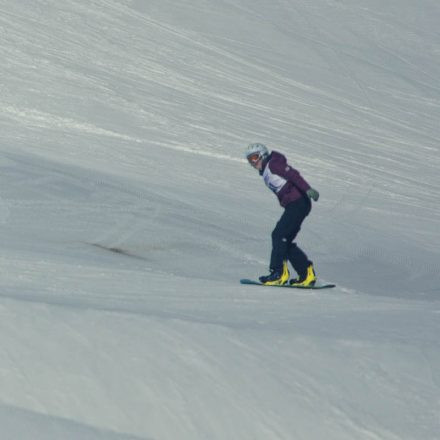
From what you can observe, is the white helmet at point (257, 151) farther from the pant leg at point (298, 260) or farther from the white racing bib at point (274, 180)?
the pant leg at point (298, 260)

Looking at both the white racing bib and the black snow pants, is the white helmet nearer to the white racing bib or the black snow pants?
the white racing bib

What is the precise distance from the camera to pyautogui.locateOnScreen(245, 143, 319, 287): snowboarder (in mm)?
9312

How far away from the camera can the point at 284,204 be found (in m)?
9.52

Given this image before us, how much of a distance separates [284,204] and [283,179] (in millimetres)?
247

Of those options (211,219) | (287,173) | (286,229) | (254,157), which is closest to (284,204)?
(286,229)

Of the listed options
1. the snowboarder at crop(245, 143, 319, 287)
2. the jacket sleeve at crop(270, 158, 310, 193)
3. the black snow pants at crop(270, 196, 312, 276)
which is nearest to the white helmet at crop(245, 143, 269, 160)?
the snowboarder at crop(245, 143, 319, 287)

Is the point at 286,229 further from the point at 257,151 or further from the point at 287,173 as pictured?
the point at 257,151

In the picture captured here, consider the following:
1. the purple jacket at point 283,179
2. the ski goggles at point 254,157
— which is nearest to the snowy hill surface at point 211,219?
the purple jacket at point 283,179

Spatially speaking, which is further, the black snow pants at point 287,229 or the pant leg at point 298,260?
the pant leg at point 298,260

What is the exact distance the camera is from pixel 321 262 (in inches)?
472

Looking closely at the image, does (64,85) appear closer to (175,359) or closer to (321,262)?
(321,262)

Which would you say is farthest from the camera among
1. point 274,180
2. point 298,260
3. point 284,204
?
point 298,260

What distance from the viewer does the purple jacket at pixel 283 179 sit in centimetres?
930

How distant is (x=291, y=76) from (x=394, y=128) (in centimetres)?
222
